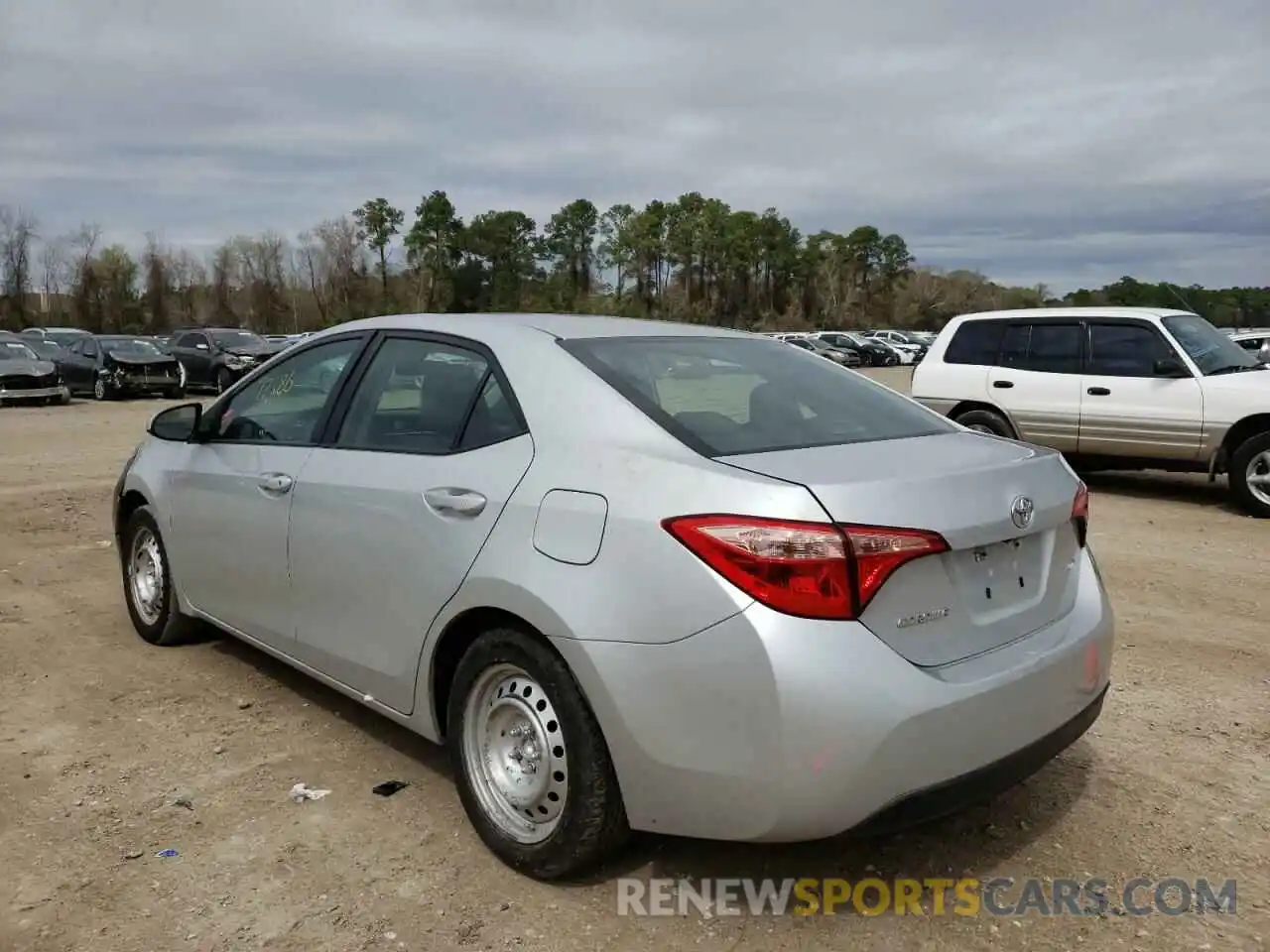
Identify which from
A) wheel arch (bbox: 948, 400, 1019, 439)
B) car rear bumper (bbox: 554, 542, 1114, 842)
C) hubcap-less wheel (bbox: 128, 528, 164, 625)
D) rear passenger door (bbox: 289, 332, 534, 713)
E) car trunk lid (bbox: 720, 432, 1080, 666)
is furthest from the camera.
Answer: wheel arch (bbox: 948, 400, 1019, 439)

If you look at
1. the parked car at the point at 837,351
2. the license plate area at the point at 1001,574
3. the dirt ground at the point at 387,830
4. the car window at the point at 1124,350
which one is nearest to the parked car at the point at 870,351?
the parked car at the point at 837,351

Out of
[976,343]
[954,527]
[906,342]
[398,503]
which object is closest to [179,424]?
[398,503]

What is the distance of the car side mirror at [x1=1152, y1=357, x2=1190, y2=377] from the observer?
31.4 feet

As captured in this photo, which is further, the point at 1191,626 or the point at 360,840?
the point at 1191,626

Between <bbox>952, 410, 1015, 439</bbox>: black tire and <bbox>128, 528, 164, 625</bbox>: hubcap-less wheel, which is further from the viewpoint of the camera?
<bbox>952, 410, 1015, 439</bbox>: black tire

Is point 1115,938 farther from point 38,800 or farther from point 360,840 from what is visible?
point 38,800

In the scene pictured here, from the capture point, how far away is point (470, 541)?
3.04m

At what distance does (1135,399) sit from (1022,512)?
7.90 m

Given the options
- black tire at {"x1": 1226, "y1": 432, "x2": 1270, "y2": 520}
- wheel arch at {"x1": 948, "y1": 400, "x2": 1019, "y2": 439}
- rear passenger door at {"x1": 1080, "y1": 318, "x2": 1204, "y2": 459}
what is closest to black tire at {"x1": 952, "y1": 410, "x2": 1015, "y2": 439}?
wheel arch at {"x1": 948, "y1": 400, "x2": 1019, "y2": 439}

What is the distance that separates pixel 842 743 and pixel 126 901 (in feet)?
6.84

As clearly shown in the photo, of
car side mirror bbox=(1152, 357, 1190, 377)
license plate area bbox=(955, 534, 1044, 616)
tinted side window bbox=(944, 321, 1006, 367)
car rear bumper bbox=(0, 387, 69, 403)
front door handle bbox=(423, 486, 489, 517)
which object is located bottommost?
car rear bumper bbox=(0, 387, 69, 403)

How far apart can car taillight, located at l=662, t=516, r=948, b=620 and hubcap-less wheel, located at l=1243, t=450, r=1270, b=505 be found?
807cm

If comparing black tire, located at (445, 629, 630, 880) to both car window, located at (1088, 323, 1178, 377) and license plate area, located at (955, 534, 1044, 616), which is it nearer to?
license plate area, located at (955, 534, 1044, 616)

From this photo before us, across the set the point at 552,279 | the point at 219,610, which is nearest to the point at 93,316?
the point at 552,279
